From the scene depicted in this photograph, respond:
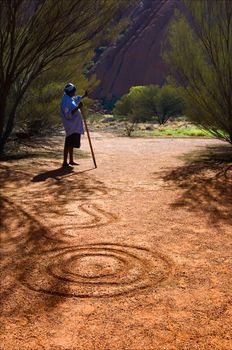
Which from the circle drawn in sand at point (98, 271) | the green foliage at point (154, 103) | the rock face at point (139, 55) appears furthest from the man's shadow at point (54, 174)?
the rock face at point (139, 55)

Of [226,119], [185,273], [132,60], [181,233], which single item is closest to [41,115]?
[226,119]

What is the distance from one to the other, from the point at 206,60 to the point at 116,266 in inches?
341

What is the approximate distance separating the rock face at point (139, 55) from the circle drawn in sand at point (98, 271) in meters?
56.0

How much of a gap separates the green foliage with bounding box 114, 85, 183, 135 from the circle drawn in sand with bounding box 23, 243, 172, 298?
32.6 m

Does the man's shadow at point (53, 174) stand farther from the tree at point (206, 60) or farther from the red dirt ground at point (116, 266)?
the tree at point (206, 60)

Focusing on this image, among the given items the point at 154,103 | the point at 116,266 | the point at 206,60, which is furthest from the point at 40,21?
the point at 154,103

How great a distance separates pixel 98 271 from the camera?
3338 mm

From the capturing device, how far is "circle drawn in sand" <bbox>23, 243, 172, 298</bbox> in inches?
119

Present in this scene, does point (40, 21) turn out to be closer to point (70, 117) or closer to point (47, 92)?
point (70, 117)

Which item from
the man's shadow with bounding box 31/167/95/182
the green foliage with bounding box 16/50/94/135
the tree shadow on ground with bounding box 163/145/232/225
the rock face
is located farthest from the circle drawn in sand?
the rock face

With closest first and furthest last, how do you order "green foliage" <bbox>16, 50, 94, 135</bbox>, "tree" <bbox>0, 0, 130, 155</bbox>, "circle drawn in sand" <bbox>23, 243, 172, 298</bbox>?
"circle drawn in sand" <bbox>23, 243, 172, 298</bbox> < "tree" <bbox>0, 0, 130, 155</bbox> < "green foliage" <bbox>16, 50, 94, 135</bbox>

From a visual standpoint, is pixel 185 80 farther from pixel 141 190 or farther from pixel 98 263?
pixel 98 263

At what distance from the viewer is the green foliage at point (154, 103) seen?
37062 mm

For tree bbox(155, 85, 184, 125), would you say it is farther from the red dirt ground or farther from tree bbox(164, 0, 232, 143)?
the red dirt ground
